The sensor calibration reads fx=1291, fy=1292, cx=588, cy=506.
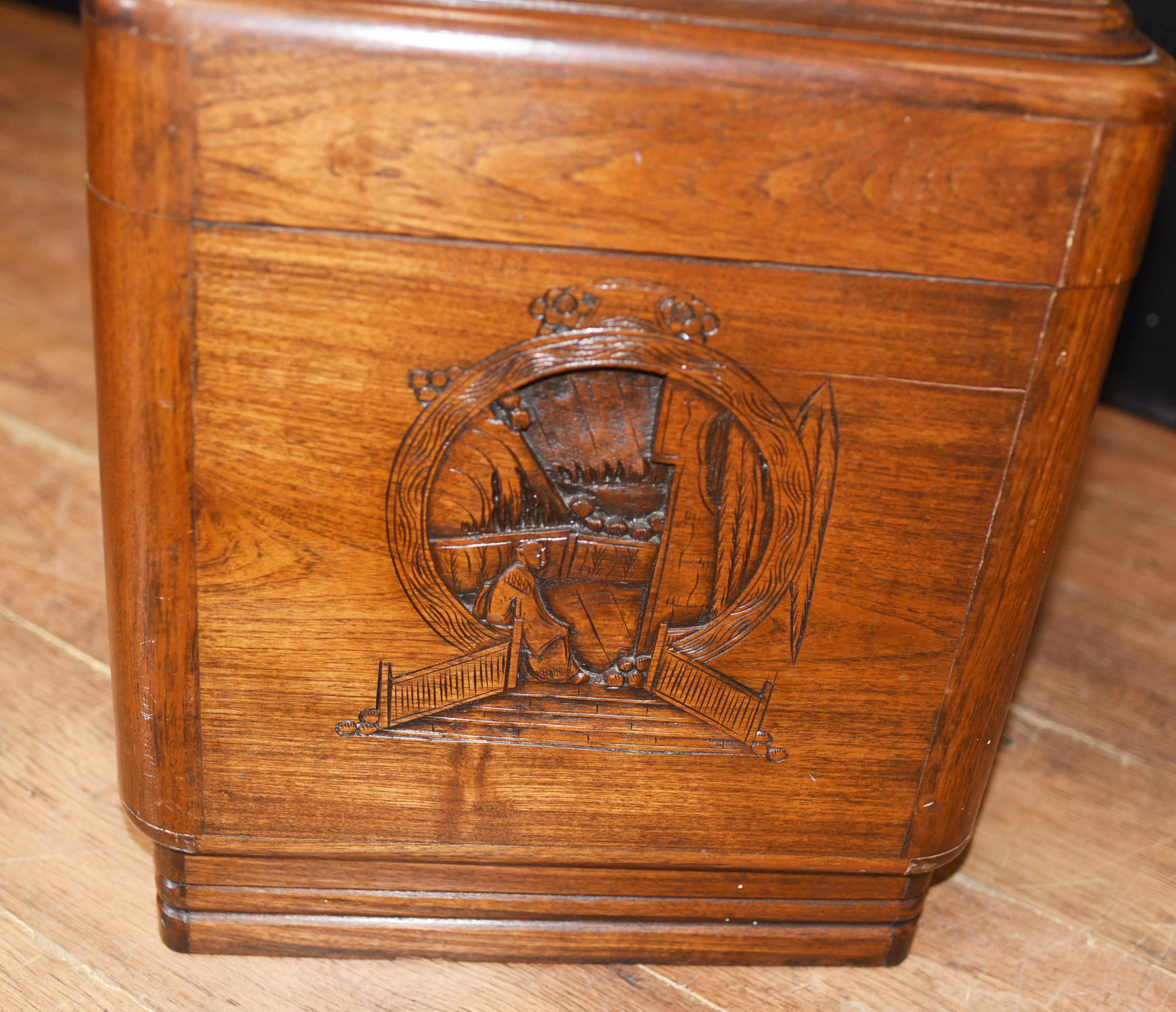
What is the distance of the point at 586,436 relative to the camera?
0.61 m

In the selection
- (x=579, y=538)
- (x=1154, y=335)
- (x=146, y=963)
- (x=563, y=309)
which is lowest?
(x=146, y=963)

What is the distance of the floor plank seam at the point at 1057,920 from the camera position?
78cm

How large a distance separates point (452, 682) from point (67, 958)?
281mm

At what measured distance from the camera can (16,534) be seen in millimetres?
1065

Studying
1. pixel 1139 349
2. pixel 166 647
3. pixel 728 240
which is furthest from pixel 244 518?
pixel 1139 349

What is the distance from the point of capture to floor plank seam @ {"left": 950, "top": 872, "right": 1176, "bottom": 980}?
30.6 inches

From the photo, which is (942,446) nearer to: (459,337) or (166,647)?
(459,337)

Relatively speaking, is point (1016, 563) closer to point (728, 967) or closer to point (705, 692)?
point (705, 692)

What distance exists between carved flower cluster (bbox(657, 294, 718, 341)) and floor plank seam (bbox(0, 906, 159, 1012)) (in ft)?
1.50

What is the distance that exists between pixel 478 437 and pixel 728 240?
0.15 m

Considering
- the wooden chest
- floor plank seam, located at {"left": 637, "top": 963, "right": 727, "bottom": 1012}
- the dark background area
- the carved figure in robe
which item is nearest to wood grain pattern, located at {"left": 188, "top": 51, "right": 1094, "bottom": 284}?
the wooden chest

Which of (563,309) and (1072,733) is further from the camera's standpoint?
(1072,733)

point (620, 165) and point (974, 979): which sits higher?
point (620, 165)

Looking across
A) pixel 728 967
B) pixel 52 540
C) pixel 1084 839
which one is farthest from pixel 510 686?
pixel 52 540
